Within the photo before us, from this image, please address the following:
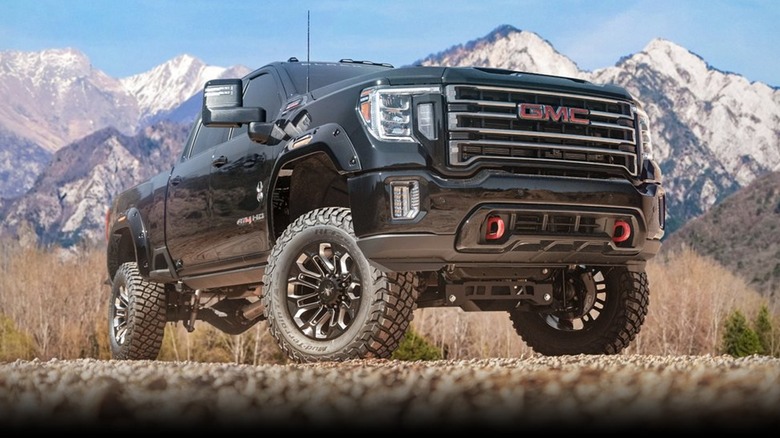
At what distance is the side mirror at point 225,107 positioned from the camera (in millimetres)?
7375

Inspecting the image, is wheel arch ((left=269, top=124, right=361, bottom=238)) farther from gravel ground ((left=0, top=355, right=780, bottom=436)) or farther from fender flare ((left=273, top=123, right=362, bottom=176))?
gravel ground ((left=0, top=355, right=780, bottom=436))

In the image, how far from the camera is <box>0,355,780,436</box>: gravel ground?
3.02 m

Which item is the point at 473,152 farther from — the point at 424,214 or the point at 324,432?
the point at 324,432

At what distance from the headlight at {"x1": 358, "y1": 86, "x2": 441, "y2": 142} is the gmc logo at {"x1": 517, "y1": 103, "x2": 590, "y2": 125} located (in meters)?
0.56

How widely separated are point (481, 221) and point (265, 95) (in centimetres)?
285

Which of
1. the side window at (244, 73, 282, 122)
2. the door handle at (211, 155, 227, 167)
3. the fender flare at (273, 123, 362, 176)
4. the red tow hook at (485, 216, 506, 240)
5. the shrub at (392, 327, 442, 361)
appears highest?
the side window at (244, 73, 282, 122)

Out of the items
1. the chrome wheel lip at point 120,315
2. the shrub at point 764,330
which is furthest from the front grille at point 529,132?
the shrub at point 764,330

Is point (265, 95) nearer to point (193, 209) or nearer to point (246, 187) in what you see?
point (246, 187)

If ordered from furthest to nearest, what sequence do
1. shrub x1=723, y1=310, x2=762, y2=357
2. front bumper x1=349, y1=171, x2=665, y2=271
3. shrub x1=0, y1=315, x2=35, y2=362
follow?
shrub x1=723, y1=310, x2=762, y2=357 → shrub x1=0, y1=315, x2=35, y2=362 → front bumper x1=349, y1=171, x2=665, y2=271

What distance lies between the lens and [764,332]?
172ft

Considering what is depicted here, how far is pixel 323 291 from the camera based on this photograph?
6.38 metres

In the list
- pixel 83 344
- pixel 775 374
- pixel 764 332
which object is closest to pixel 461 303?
pixel 775 374

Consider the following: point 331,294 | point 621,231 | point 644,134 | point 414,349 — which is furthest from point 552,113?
point 414,349

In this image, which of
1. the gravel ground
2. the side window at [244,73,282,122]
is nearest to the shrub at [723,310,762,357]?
the side window at [244,73,282,122]
